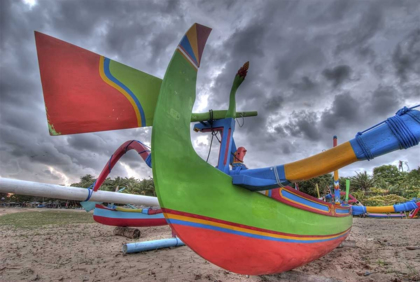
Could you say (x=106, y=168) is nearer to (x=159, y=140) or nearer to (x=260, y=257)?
(x=159, y=140)

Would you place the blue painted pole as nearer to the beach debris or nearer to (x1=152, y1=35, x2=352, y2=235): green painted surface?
the beach debris

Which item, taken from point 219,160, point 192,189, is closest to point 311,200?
point 219,160

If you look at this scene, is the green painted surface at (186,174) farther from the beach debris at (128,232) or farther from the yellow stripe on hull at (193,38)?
the beach debris at (128,232)

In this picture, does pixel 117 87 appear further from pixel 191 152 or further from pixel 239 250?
pixel 239 250

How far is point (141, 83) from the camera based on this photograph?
9.08 ft

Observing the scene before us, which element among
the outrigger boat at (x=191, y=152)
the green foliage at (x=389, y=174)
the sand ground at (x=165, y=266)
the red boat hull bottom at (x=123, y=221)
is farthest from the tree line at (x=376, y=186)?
the outrigger boat at (x=191, y=152)

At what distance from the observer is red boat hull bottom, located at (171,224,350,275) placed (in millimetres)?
2195

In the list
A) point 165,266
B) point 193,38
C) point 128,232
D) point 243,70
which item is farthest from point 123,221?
point 193,38

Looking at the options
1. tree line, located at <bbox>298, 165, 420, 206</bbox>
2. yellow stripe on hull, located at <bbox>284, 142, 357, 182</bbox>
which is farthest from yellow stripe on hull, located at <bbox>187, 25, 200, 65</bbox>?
tree line, located at <bbox>298, 165, 420, 206</bbox>

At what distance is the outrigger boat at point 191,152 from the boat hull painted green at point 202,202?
10 mm

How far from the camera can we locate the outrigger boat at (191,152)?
2.02 metres

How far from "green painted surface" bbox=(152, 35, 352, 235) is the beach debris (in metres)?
7.00

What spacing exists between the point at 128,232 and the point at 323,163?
824cm

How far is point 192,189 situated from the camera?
2.28m
